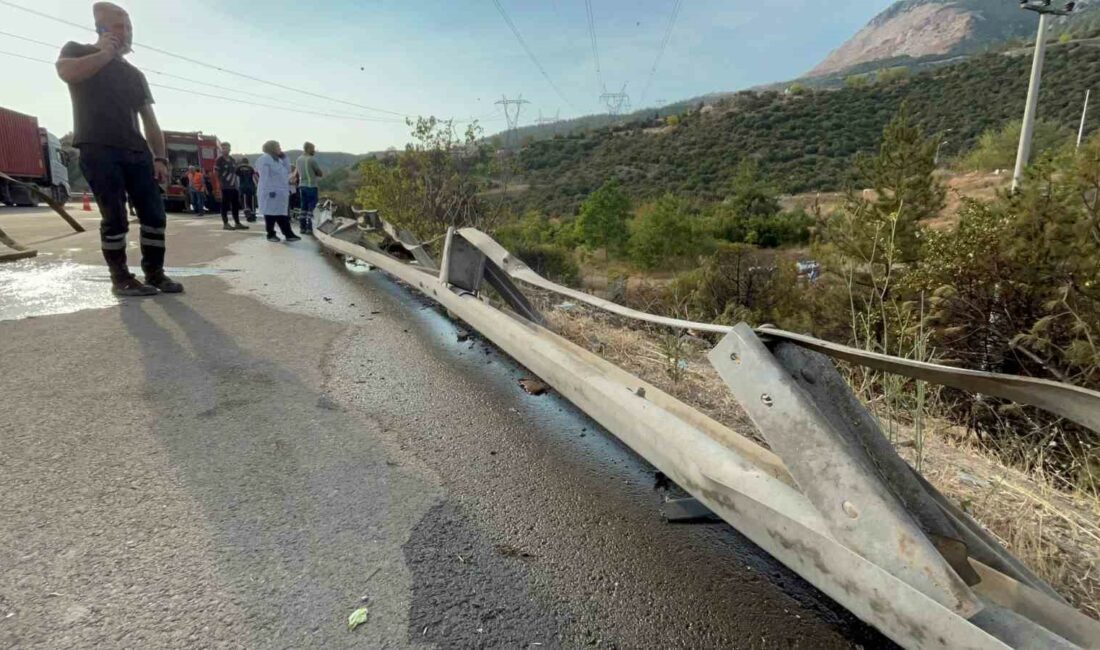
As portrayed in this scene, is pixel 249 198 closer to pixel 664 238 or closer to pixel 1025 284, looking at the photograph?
pixel 1025 284

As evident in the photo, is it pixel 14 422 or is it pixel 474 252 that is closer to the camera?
pixel 14 422

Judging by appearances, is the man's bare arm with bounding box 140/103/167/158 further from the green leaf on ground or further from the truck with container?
the truck with container

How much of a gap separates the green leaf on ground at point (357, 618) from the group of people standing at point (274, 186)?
10474 millimetres

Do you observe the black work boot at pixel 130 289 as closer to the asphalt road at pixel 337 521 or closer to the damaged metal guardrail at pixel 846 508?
the asphalt road at pixel 337 521

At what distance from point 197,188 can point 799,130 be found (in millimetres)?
71047

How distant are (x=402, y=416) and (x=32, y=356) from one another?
2418 millimetres

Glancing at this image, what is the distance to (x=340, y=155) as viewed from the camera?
156125mm

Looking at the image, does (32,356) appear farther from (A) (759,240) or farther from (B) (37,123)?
(A) (759,240)

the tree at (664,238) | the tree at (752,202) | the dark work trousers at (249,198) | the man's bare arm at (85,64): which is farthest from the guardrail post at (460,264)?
the tree at (752,202)

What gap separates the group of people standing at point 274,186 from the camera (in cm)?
1058

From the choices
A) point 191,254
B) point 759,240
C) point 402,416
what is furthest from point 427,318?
point 759,240

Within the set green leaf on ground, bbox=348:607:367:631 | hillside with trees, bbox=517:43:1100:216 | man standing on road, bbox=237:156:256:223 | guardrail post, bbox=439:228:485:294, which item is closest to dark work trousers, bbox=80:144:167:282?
guardrail post, bbox=439:228:485:294

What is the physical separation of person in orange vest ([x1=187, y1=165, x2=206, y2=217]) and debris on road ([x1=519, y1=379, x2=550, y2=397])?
22.2m

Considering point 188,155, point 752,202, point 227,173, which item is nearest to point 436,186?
point 227,173
